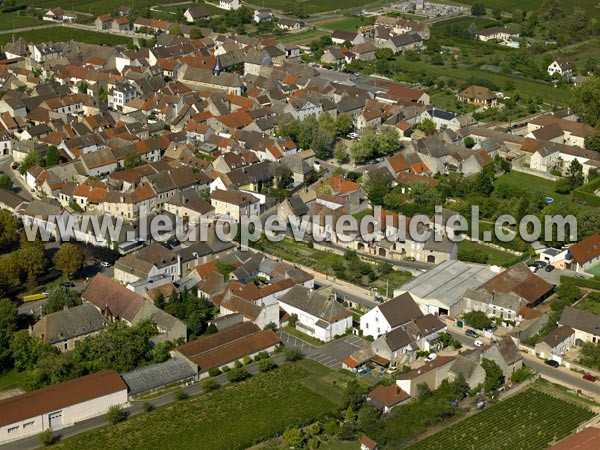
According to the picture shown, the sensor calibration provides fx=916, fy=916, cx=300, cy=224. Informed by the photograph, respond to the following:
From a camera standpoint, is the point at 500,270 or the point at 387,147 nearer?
the point at 500,270

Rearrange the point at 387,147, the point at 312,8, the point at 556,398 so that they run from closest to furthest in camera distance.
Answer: the point at 556,398 < the point at 387,147 < the point at 312,8

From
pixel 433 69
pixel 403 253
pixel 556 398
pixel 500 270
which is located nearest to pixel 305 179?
pixel 403 253

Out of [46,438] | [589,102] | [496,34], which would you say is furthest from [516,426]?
[496,34]

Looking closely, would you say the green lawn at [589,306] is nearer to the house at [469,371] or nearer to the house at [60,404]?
the house at [469,371]

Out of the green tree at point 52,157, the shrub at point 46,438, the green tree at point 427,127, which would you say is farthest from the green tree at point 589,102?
the shrub at point 46,438

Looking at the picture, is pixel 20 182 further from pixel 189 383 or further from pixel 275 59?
pixel 275 59
